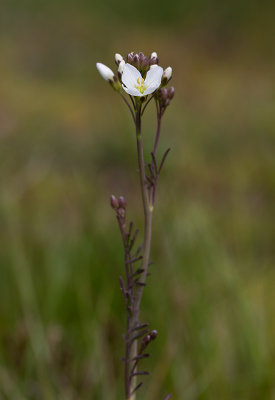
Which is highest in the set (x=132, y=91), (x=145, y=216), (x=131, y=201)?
(x=131, y=201)

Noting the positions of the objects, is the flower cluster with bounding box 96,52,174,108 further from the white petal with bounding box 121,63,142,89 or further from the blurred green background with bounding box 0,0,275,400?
the blurred green background with bounding box 0,0,275,400

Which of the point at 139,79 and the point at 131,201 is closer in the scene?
the point at 139,79

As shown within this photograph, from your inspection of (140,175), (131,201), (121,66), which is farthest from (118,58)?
(131,201)

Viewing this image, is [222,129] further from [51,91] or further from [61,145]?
[51,91]

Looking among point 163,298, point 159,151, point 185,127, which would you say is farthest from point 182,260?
point 185,127

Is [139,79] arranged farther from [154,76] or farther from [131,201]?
[131,201]

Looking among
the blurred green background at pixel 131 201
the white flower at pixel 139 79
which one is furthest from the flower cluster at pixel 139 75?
the blurred green background at pixel 131 201
